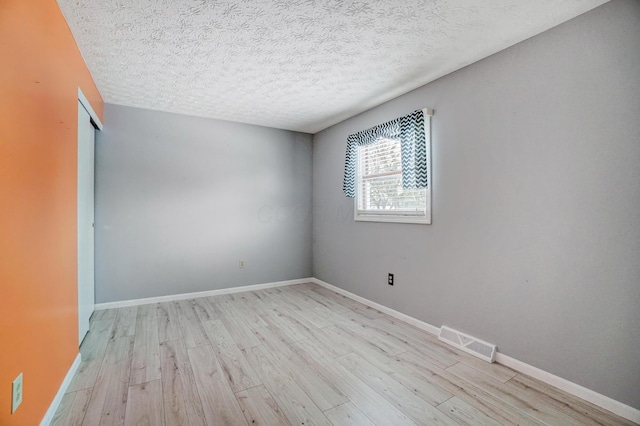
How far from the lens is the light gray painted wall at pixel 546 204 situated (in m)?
1.67

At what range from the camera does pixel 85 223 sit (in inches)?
110

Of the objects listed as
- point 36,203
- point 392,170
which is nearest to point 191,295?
point 36,203

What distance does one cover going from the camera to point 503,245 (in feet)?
7.29

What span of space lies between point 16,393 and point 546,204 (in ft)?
10.00

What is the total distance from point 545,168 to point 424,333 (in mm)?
1734

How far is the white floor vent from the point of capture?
2238 mm

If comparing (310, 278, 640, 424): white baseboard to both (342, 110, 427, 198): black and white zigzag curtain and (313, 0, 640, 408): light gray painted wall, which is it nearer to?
(313, 0, 640, 408): light gray painted wall

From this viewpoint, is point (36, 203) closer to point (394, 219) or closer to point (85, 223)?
point (85, 223)

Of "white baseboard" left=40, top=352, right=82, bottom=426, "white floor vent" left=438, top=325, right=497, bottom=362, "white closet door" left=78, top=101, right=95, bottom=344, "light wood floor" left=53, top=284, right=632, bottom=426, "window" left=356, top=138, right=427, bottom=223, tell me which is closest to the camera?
"white baseboard" left=40, top=352, right=82, bottom=426

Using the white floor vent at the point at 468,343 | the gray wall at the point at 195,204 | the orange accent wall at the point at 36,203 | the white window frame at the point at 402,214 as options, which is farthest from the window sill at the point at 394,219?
the orange accent wall at the point at 36,203

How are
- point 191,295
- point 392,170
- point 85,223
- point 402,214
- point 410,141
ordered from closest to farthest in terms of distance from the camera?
point 85,223 → point 410,141 → point 402,214 → point 392,170 → point 191,295

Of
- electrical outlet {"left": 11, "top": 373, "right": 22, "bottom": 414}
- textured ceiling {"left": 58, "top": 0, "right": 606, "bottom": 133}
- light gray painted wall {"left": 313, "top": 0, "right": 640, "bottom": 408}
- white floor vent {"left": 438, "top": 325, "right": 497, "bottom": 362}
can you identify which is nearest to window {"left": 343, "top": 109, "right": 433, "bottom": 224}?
light gray painted wall {"left": 313, "top": 0, "right": 640, "bottom": 408}

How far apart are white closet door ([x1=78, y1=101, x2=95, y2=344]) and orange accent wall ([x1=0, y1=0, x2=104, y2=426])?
0.47m

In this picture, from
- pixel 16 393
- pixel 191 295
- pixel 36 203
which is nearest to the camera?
pixel 16 393
